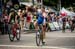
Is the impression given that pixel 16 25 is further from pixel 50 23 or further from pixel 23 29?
pixel 50 23

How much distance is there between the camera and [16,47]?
2062cm

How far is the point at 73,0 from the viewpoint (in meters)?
86.6

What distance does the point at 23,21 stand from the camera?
36.0 m

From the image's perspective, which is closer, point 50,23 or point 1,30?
point 1,30

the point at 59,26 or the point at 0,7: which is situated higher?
the point at 0,7

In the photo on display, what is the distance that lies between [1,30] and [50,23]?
9526 millimetres

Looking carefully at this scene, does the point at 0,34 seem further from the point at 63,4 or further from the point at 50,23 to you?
the point at 63,4

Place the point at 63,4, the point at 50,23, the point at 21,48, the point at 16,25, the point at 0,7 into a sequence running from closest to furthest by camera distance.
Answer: the point at 21,48 → the point at 16,25 → the point at 0,7 → the point at 50,23 → the point at 63,4

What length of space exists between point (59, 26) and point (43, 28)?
70.6 ft

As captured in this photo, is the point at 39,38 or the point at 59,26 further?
the point at 59,26

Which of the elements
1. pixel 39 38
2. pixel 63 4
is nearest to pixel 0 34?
pixel 39 38

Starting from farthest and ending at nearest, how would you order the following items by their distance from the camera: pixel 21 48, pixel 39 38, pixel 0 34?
pixel 0 34, pixel 39 38, pixel 21 48

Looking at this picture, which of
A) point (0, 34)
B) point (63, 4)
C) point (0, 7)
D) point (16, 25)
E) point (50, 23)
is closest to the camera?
point (16, 25)

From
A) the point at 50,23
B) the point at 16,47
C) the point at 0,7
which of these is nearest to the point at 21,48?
the point at 16,47
